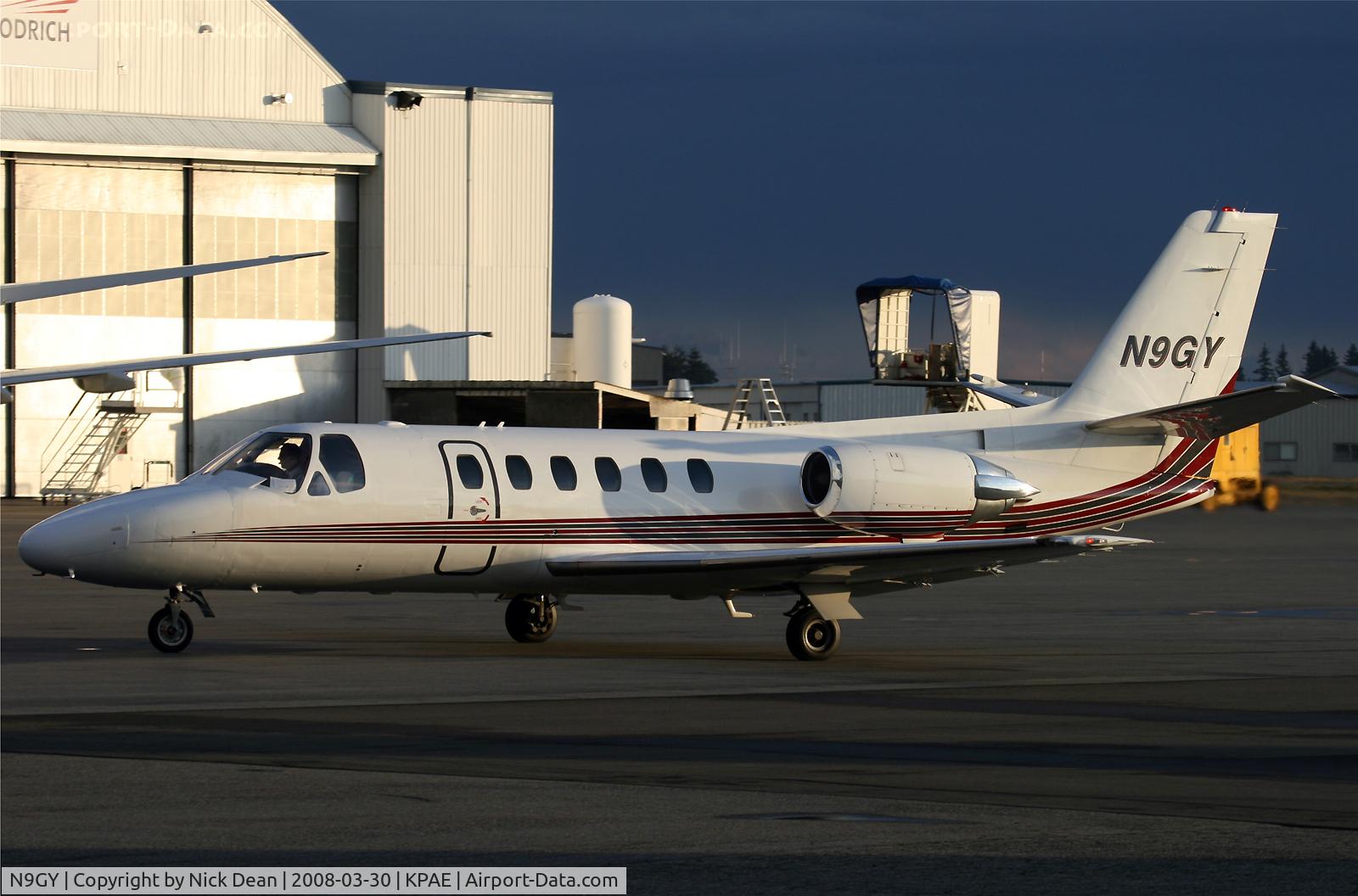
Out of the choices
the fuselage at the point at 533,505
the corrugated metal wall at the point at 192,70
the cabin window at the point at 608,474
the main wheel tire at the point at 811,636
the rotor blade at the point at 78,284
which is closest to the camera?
the rotor blade at the point at 78,284

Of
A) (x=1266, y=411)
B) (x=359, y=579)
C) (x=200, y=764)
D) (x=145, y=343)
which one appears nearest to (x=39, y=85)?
(x=145, y=343)

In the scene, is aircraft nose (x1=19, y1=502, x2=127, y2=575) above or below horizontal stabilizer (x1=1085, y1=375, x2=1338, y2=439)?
below

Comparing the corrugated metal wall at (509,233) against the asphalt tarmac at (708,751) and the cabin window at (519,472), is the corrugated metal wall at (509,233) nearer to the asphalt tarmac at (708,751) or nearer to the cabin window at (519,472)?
the asphalt tarmac at (708,751)

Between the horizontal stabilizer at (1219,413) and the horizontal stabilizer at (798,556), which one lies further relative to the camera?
the horizontal stabilizer at (1219,413)

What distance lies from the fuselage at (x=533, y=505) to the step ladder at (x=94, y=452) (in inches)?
1371

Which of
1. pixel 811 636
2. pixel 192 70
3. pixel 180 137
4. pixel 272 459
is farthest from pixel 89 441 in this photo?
pixel 811 636

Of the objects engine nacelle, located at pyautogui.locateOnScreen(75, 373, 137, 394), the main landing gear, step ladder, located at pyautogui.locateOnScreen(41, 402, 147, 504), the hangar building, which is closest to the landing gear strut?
the main landing gear

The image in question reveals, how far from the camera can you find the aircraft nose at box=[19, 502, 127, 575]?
689 inches

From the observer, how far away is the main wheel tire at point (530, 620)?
20.8 m

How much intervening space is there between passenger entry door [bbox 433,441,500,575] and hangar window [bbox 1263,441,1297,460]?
3358cm

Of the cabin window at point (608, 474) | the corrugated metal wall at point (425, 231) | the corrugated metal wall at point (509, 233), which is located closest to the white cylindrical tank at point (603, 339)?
the corrugated metal wall at point (509, 233)

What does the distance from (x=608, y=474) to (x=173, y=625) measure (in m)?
5.14

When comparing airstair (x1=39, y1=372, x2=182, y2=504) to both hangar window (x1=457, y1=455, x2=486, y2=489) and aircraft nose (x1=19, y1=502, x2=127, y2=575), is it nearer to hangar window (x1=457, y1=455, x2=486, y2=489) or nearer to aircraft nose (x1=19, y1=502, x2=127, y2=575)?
hangar window (x1=457, y1=455, x2=486, y2=489)

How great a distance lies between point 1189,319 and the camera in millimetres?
23328
